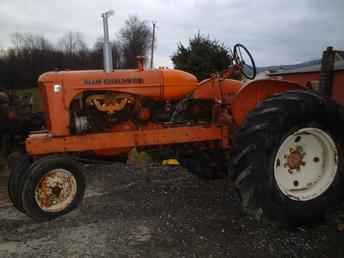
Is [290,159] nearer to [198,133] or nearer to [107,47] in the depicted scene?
[198,133]

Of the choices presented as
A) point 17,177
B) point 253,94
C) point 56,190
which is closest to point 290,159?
point 253,94

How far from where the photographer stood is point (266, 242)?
334 centimetres

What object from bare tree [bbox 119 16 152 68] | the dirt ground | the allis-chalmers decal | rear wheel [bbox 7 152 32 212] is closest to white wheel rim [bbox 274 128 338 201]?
the dirt ground

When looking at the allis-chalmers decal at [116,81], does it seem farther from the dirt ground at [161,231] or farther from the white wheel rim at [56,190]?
the dirt ground at [161,231]

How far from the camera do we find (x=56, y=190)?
3.71 meters

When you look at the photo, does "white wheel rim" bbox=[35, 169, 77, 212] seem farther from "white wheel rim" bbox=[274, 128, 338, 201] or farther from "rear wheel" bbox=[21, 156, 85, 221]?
"white wheel rim" bbox=[274, 128, 338, 201]

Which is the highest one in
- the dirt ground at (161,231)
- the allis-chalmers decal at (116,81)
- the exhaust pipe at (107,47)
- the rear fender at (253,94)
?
the exhaust pipe at (107,47)

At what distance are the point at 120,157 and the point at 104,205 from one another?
65 cm

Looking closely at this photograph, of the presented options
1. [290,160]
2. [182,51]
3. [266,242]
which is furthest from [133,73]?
[182,51]

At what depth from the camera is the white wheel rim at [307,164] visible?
11.8 ft

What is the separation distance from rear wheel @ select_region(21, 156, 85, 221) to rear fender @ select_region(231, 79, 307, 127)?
1729 millimetres


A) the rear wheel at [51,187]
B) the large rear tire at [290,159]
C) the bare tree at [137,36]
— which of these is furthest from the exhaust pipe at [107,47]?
the bare tree at [137,36]

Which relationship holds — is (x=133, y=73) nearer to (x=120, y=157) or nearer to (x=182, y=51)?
(x=120, y=157)

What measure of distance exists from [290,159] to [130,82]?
1834 mm
